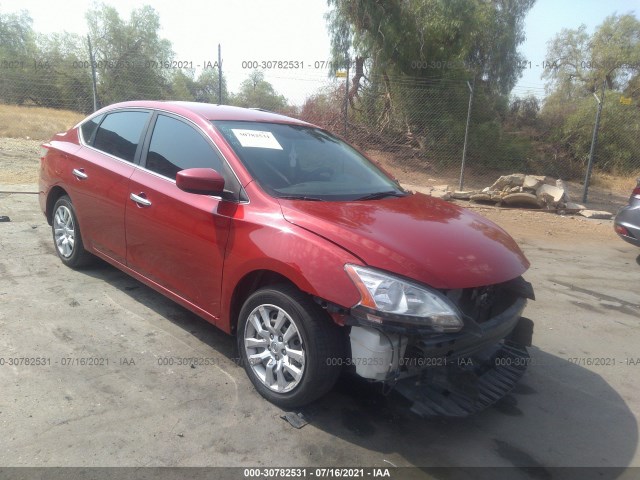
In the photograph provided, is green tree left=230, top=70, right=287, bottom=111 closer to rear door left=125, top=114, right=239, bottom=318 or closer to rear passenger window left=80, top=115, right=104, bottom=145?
rear passenger window left=80, top=115, right=104, bottom=145

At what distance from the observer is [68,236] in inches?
195

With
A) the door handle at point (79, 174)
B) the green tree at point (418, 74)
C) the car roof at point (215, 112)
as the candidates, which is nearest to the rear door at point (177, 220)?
the car roof at point (215, 112)

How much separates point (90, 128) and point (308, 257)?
3.21 m

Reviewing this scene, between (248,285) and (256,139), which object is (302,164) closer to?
(256,139)

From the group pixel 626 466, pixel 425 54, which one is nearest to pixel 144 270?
pixel 626 466

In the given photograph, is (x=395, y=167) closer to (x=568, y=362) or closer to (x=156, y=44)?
(x=568, y=362)

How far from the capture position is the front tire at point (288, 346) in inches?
108

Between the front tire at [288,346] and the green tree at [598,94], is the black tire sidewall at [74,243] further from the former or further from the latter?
the green tree at [598,94]

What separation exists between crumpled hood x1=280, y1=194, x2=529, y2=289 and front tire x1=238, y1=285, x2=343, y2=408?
42cm

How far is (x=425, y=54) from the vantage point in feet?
52.3

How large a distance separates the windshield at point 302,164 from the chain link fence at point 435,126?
10.1m

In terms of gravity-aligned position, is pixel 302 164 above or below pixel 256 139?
below

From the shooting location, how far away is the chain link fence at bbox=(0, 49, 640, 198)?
15.3m

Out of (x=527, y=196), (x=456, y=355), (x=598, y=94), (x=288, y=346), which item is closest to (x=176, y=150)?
(x=288, y=346)
